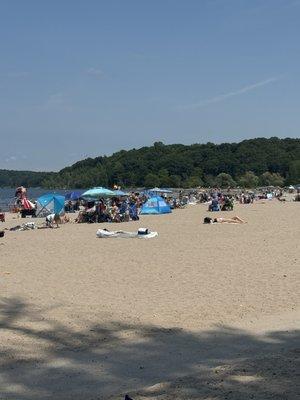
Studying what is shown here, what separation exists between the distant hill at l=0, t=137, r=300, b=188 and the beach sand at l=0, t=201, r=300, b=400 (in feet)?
360

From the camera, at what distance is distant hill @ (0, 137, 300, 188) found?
444ft

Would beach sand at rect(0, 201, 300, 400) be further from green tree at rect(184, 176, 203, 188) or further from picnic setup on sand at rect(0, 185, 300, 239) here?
green tree at rect(184, 176, 203, 188)

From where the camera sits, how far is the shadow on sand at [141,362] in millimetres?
4621

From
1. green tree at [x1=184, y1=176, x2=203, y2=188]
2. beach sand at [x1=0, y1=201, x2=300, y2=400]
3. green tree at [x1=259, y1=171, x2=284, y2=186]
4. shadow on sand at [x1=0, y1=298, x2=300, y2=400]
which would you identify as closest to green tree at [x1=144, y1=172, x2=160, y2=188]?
green tree at [x1=184, y1=176, x2=203, y2=188]

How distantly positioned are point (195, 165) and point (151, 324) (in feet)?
462

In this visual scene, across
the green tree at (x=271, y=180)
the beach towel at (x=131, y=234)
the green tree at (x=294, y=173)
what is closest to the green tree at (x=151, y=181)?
the green tree at (x=271, y=180)

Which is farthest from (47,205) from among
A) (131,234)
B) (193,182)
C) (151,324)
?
(193,182)

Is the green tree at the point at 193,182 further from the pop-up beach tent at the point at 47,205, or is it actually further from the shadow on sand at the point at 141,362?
the shadow on sand at the point at 141,362

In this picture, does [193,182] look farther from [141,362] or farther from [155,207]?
[141,362]

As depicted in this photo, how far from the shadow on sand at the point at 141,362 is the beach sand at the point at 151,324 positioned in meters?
0.01

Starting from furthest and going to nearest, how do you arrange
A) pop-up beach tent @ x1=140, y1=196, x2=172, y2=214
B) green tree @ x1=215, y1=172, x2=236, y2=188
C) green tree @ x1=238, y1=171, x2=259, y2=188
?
green tree @ x1=215, y1=172, x2=236, y2=188 < green tree @ x1=238, y1=171, x2=259, y2=188 < pop-up beach tent @ x1=140, y1=196, x2=172, y2=214

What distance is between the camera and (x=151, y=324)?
7258 millimetres

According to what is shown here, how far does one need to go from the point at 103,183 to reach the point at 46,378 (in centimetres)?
14202

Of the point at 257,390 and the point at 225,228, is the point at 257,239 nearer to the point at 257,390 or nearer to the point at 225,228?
the point at 225,228
